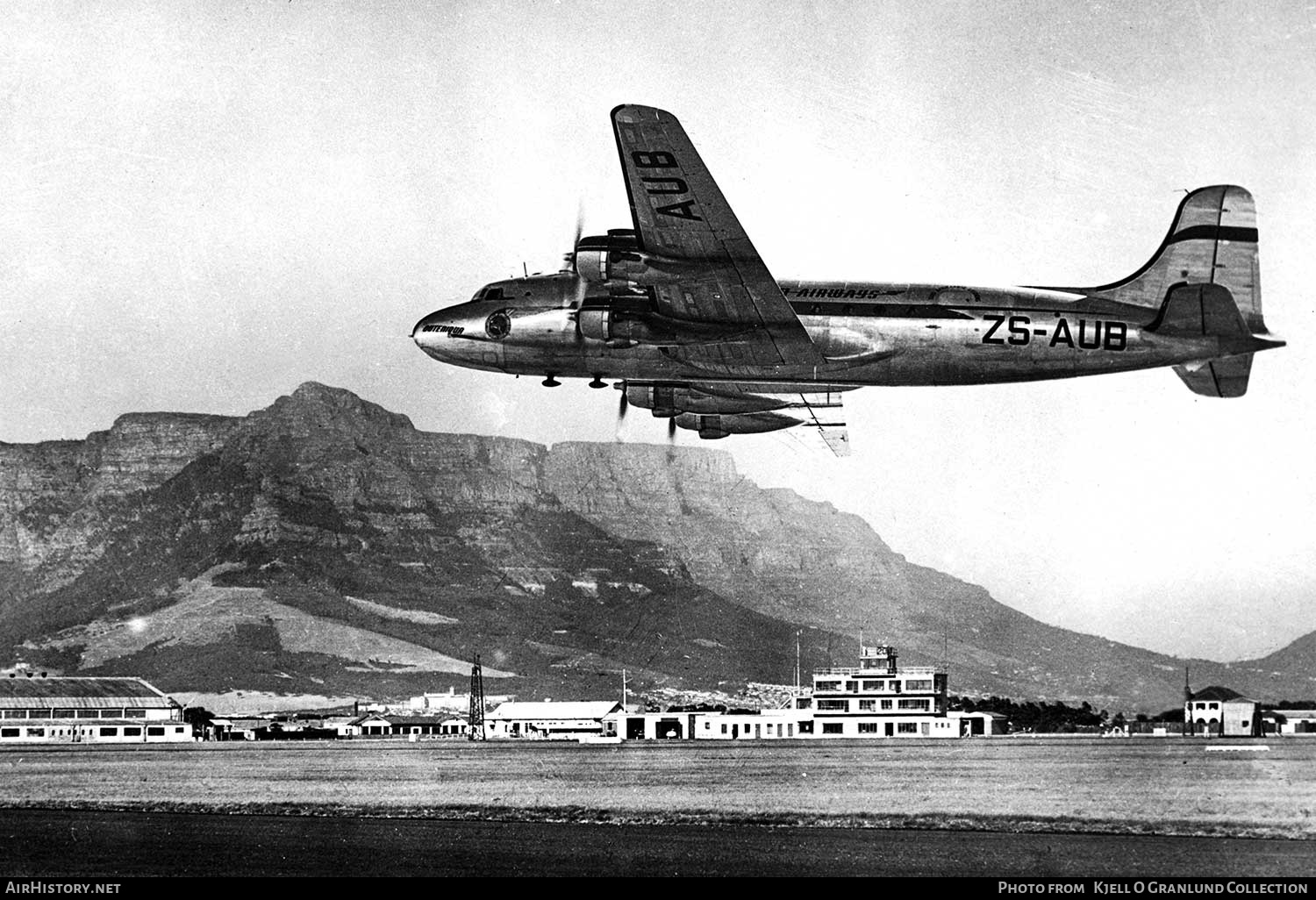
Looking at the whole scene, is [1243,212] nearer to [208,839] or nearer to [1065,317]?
[1065,317]

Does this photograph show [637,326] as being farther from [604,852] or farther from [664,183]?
[604,852]

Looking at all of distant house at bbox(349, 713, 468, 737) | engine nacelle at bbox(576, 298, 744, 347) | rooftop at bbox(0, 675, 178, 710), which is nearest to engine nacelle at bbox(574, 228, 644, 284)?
engine nacelle at bbox(576, 298, 744, 347)

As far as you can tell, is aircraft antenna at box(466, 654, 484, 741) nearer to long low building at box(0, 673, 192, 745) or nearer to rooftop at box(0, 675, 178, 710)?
long low building at box(0, 673, 192, 745)

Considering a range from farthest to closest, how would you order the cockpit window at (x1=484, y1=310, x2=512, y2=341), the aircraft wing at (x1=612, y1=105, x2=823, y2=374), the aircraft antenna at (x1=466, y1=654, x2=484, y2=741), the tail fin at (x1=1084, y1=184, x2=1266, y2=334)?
the aircraft antenna at (x1=466, y1=654, x2=484, y2=741) → the cockpit window at (x1=484, y1=310, x2=512, y2=341) → the tail fin at (x1=1084, y1=184, x2=1266, y2=334) → the aircraft wing at (x1=612, y1=105, x2=823, y2=374)

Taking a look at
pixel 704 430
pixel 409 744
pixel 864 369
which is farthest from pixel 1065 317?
pixel 409 744

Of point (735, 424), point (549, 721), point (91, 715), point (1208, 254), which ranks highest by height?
point (1208, 254)

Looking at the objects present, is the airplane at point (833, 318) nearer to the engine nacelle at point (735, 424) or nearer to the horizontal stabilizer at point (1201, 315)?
the horizontal stabilizer at point (1201, 315)

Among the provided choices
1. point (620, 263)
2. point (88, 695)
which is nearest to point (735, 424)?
point (620, 263)
